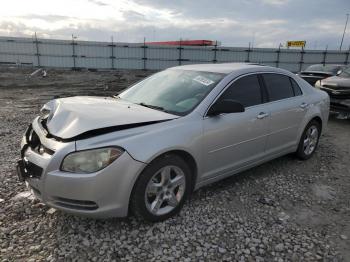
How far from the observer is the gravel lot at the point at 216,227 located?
2.89 metres

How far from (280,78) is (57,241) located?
3.65 m

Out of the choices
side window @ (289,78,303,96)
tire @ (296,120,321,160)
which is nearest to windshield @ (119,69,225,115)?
side window @ (289,78,303,96)

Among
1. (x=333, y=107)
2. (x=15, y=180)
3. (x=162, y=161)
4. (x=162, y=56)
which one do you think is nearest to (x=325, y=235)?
(x=162, y=161)

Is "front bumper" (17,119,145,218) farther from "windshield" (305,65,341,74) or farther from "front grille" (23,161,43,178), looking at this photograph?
"windshield" (305,65,341,74)

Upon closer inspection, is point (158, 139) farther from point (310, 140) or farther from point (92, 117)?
point (310, 140)

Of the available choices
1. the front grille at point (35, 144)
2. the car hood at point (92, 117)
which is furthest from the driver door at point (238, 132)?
the front grille at point (35, 144)

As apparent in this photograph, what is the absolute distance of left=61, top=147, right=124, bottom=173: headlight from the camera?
275 centimetres

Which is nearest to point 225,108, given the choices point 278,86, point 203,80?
point 203,80

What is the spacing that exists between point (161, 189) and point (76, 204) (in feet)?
2.77

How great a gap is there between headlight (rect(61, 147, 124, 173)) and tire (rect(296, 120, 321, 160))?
3.49 meters

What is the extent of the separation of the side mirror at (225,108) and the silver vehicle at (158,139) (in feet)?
0.04

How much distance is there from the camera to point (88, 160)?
277 centimetres

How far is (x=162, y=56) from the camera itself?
84.0 ft

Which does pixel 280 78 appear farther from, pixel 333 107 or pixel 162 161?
pixel 333 107
